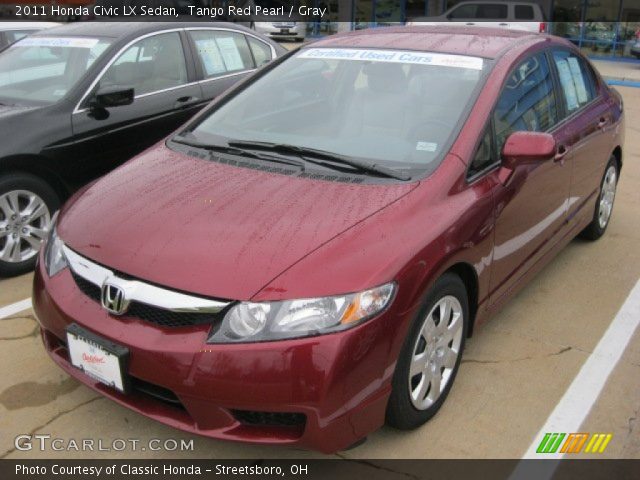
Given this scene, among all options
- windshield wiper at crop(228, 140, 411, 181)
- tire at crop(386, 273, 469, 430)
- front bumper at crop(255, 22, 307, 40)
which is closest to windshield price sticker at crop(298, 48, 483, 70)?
windshield wiper at crop(228, 140, 411, 181)

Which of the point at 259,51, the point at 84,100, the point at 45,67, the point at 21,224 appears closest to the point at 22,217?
the point at 21,224

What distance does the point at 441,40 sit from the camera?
363cm

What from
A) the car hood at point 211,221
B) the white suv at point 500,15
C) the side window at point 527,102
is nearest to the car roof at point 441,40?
the side window at point 527,102

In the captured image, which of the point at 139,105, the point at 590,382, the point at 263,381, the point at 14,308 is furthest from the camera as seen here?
the point at 139,105

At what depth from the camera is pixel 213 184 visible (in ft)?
9.63

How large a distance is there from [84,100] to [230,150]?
1.80 m

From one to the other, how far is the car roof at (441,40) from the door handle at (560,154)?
0.63 m

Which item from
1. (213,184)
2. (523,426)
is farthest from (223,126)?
(523,426)

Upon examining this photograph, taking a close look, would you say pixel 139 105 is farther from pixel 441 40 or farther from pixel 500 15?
pixel 500 15

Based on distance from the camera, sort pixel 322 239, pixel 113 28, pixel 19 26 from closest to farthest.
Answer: pixel 322 239, pixel 113 28, pixel 19 26

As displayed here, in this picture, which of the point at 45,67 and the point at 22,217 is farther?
the point at 45,67

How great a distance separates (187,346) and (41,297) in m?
0.86

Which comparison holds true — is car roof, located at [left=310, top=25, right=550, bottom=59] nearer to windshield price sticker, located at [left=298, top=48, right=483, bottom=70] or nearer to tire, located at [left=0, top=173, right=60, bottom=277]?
windshield price sticker, located at [left=298, top=48, right=483, bottom=70]

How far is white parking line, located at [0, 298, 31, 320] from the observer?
3793 millimetres
